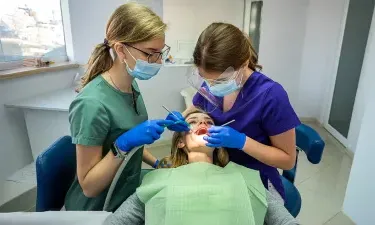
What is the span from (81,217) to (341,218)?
204cm

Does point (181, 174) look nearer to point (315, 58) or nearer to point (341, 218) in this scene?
point (341, 218)

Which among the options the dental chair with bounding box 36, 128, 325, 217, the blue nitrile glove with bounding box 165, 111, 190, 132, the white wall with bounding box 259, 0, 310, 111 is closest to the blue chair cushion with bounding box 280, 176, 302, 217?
the dental chair with bounding box 36, 128, 325, 217

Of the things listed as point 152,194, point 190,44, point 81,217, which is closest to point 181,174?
point 152,194

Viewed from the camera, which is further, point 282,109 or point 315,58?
point 315,58

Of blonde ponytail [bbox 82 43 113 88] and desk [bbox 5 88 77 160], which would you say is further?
desk [bbox 5 88 77 160]

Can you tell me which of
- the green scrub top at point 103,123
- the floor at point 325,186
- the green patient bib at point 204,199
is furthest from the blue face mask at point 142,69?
the floor at point 325,186

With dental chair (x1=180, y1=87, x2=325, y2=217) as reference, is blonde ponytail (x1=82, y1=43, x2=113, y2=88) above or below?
above

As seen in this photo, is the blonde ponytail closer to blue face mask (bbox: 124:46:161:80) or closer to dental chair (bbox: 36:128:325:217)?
blue face mask (bbox: 124:46:161:80)

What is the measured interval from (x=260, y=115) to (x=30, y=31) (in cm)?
225

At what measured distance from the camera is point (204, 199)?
0.96m

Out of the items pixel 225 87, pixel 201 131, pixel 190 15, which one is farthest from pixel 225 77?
pixel 190 15

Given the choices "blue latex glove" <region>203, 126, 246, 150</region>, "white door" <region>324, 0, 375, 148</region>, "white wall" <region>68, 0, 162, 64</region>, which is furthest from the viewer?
"white door" <region>324, 0, 375, 148</region>

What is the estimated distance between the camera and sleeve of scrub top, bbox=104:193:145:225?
0.96 meters

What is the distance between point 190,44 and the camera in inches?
135
